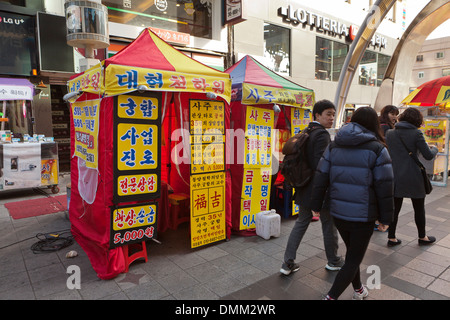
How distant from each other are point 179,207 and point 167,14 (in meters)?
7.96

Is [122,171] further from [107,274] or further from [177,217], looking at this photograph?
[177,217]

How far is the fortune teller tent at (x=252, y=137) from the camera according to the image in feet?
16.6

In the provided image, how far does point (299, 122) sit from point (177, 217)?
2.98 m

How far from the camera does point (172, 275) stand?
3713mm

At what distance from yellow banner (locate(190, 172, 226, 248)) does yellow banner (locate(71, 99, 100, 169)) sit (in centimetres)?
138

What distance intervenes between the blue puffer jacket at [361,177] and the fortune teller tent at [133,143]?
208cm

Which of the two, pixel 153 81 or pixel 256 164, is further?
pixel 256 164

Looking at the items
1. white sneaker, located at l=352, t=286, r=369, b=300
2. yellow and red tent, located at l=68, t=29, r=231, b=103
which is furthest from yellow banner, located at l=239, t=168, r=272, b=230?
white sneaker, located at l=352, t=286, r=369, b=300

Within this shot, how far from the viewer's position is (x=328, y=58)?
50.0ft

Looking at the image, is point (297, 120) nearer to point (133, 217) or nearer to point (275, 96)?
point (275, 96)

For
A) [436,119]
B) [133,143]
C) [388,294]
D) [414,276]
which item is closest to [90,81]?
[133,143]

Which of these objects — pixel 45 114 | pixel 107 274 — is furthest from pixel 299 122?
pixel 45 114

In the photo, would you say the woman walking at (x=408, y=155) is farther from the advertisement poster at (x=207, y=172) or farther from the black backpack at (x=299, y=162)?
the advertisement poster at (x=207, y=172)

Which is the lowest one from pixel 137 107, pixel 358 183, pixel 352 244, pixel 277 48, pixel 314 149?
pixel 352 244
